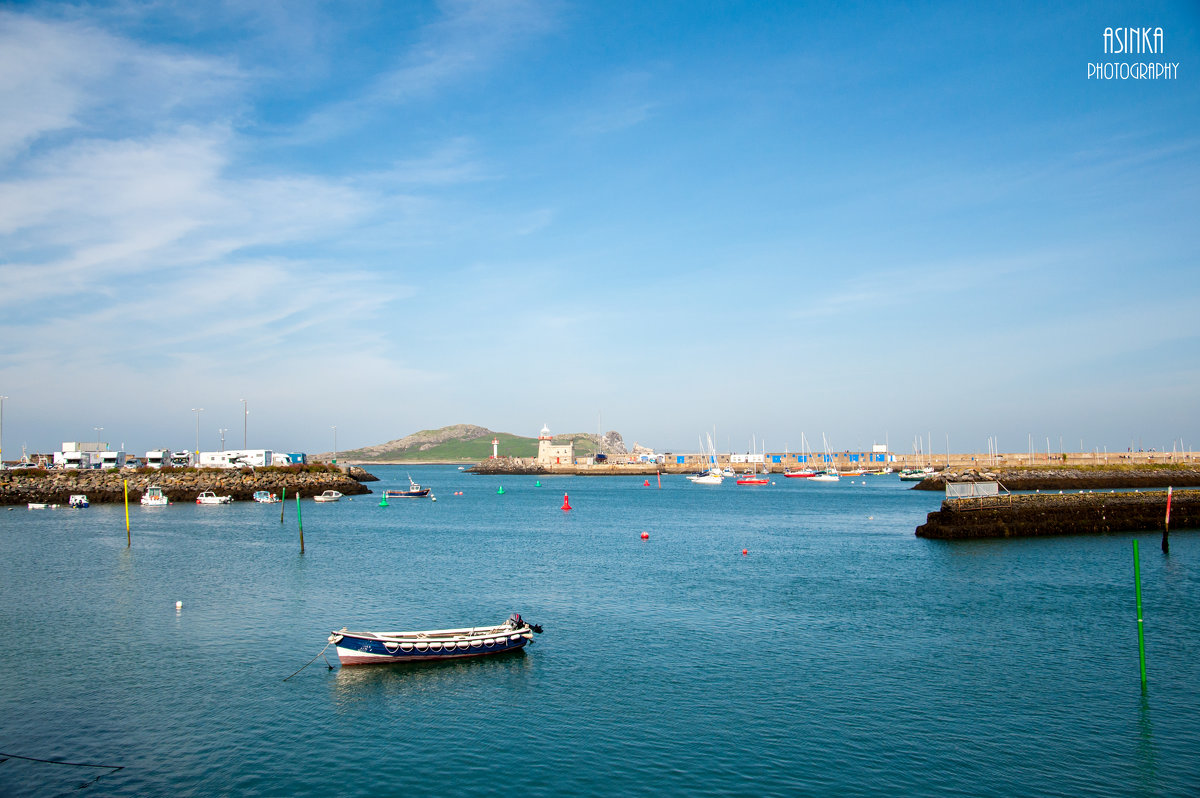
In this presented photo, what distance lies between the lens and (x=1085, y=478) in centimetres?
10738

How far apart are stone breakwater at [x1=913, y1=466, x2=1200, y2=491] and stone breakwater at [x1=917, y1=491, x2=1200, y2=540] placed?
41231mm

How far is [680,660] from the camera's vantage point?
23.0 m

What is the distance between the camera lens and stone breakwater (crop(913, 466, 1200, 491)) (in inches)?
3920

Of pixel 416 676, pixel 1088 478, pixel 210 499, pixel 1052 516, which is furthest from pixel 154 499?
pixel 1088 478

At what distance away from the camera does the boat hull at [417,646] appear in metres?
22.7

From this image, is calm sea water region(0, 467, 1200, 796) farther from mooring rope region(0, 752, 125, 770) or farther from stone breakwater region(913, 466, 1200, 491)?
stone breakwater region(913, 466, 1200, 491)

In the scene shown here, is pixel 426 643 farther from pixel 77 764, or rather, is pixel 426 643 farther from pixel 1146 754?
pixel 1146 754

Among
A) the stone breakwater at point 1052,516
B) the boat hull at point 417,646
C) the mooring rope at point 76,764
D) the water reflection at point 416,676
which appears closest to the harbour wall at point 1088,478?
the stone breakwater at point 1052,516

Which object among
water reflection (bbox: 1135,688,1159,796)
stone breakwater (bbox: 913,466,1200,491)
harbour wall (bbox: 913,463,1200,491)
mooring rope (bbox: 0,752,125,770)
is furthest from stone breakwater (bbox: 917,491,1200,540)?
mooring rope (bbox: 0,752,125,770)

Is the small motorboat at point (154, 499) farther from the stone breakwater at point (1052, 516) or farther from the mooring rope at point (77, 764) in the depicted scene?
the stone breakwater at point (1052, 516)

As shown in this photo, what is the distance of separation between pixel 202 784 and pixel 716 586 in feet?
80.5

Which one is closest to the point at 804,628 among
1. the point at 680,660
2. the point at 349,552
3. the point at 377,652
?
the point at 680,660

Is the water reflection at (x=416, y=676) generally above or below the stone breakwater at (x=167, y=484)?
below

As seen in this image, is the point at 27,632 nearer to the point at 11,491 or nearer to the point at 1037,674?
the point at 1037,674
